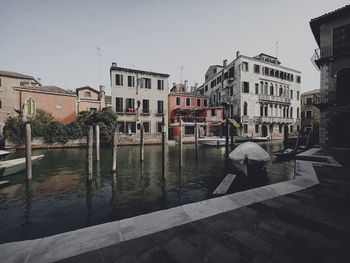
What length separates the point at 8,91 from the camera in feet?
68.0

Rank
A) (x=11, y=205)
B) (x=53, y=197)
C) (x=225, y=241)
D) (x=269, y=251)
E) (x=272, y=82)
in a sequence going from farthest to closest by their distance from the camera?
(x=272, y=82)
(x=53, y=197)
(x=11, y=205)
(x=225, y=241)
(x=269, y=251)

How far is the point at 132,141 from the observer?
20.5 m

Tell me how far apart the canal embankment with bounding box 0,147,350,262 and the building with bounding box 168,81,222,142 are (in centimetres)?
1981

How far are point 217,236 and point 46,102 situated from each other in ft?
77.9

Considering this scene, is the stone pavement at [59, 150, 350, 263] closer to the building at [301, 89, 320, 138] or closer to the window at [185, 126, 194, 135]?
A: the window at [185, 126, 194, 135]

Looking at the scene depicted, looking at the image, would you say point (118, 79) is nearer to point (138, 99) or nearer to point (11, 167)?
point (138, 99)

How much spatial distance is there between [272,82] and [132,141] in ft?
82.7

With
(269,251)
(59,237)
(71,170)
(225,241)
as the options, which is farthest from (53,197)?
(269,251)

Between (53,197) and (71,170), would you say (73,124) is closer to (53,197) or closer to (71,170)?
(71,170)

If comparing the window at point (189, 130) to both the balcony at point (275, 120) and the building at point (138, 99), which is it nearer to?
the building at point (138, 99)

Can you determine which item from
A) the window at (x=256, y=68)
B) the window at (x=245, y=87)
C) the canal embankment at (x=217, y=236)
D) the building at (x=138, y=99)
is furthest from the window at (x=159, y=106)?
the canal embankment at (x=217, y=236)

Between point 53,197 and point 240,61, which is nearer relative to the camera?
point 53,197

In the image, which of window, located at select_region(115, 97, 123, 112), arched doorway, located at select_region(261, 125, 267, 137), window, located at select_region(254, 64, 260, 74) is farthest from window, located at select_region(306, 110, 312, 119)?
window, located at select_region(115, 97, 123, 112)

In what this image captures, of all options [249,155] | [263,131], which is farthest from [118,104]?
[263,131]
